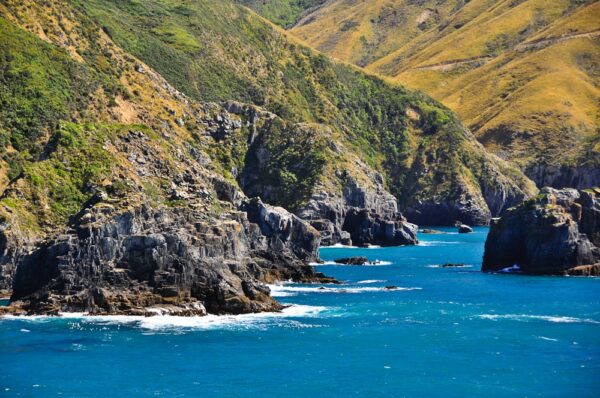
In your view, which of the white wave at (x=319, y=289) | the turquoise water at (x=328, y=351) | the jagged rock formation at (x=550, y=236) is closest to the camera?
the turquoise water at (x=328, y=351)

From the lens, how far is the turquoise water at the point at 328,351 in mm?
80312

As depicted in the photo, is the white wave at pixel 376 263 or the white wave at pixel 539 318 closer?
the white wave at pixel 539 318

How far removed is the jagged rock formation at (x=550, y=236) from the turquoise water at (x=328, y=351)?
26434 mm

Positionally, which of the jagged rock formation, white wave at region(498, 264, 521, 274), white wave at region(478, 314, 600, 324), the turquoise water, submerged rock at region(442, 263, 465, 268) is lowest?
the turquoise water

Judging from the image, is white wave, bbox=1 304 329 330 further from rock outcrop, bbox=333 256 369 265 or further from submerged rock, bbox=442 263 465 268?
rock outcrop, bbox=333 256 369 265

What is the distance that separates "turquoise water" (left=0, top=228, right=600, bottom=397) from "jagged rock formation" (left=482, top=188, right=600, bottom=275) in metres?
26.4

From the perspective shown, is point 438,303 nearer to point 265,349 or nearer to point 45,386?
point 265,349

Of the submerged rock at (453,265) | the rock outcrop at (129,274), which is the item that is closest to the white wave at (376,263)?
the submerged rock at (453,265)

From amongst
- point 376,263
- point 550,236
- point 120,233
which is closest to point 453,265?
point 376,263

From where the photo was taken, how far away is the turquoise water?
80312 millimetres

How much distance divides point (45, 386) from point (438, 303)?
63137 mm

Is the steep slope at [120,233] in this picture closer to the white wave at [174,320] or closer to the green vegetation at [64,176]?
the green vegetation at [64,176]

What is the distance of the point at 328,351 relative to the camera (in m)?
94.4

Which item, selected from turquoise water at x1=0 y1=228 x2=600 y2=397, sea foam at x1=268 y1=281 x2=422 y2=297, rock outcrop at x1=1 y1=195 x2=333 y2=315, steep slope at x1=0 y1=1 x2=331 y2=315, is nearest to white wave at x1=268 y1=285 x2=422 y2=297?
sea foam at x1=268 y1=281 x2=422 y2=297
